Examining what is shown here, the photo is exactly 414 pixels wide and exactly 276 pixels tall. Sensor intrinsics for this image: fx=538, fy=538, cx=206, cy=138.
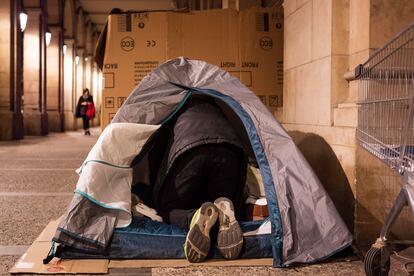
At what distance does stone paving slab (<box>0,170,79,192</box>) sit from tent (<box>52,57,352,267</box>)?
2655mm

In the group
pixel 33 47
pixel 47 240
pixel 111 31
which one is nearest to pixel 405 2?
pixel 47 240

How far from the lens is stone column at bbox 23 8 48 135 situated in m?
18.2

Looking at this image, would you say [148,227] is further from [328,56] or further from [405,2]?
[405,2]

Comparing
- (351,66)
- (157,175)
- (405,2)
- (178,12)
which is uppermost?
(178,12)

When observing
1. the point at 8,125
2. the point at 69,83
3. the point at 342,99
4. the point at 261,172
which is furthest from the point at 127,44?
the point at 69,83

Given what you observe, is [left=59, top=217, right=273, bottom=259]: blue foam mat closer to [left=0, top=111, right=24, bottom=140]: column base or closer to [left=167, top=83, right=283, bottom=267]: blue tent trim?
[left=167, top=83, right=283, bottom=267]: blue tent trim

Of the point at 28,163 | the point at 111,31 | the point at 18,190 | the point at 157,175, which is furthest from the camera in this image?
the point at 28,163

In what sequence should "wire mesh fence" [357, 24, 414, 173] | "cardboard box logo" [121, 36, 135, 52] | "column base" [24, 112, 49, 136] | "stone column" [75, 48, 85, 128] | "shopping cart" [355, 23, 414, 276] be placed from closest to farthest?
"shopping cart" [355, 23, 414, 276]
"wire mesh fence" [357, 24, 414, 173]
"cardboard box logo" [121, 36, 135, 52]
"column base" [24, 112, 49, 136]
"stone column" [75, 48, 85, 128]

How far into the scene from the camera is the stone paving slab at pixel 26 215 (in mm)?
3914

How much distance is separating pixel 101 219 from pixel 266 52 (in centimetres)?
374

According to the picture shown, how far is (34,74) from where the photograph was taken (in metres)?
18.4

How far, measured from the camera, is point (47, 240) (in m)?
3.77

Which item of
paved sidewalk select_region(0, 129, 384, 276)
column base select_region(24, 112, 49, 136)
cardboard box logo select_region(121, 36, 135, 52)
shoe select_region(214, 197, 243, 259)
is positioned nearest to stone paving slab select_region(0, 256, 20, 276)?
paved sidewalk select_region(0, 129, 384, 276)

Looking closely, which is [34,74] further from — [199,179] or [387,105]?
[387,105]
